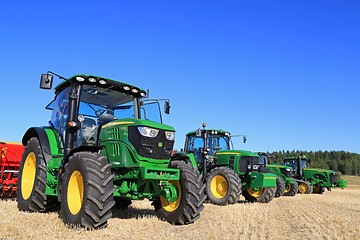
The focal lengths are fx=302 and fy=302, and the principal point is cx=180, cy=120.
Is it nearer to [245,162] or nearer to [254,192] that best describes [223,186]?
[245,162]

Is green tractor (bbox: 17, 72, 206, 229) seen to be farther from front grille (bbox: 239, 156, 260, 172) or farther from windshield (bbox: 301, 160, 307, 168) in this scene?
windshield (bbox: 301, 160, 307, 168)

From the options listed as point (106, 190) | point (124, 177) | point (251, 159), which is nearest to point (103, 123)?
point (124, 177)

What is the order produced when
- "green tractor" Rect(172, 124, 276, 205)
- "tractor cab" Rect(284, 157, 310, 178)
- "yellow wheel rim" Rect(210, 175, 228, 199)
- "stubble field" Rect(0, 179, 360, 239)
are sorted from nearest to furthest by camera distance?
"stubble field" Rect(0, 179, 360, 239) < "green tractor" Rect(172, 124, 276, 205) < "yellow wheel rim" Rect(210, 175, 228, 199) < "tractor cab" Rect(284, 157, 310, 178)

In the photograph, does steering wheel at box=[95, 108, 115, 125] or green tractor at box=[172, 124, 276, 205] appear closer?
steering wheel at box=[95, 108, 115, 125]

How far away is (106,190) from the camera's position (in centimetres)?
459

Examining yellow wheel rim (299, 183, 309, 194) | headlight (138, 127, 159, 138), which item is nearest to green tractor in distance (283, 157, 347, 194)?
yellow wheel rim (299, 183, 309, 194)

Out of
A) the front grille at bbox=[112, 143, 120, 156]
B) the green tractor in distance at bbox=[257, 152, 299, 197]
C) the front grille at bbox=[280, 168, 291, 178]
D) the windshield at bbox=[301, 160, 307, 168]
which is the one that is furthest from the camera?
the windshield at bbox=[301, 160, 307, 168]

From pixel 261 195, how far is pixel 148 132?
7259mm

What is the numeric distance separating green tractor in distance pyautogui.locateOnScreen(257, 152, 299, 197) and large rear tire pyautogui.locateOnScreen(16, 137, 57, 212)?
1058cm

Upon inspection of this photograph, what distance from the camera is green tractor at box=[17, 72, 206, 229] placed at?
475 centimetres

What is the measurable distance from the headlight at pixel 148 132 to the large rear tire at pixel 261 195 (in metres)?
7.04

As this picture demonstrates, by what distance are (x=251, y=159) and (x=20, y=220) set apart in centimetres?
796

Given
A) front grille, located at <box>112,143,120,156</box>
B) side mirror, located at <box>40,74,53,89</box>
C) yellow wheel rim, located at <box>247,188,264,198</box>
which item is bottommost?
yellow wheel rim, located at <box>247,188,264,198</box>

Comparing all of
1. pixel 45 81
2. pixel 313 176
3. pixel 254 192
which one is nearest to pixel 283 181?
pixel 254 192
